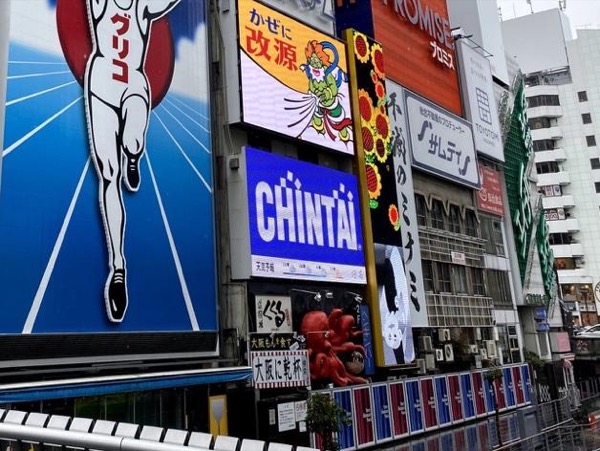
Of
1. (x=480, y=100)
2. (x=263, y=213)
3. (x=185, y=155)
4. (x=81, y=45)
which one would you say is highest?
(x=480, y=100)

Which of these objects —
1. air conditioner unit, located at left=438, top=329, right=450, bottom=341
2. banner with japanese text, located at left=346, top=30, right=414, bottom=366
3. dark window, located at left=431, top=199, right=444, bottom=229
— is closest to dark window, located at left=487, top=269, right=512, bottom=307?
dark window, located at left=431, top=199, right=444, bottom=229

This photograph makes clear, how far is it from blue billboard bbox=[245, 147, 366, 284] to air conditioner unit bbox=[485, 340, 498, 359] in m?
13.9

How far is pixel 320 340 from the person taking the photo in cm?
2653

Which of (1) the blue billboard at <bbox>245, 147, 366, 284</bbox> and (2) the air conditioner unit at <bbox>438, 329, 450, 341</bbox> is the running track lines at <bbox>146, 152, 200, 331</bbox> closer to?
(1) the blue billboard at <bbox>245, 147, 366, 284</bbox>

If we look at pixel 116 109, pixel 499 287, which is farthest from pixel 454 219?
pixel 116 109

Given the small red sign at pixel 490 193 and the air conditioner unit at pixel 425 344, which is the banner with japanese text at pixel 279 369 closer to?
the air conditioner unit at pixel 425 344

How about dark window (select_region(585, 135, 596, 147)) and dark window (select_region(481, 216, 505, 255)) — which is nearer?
dark window (select_region(481, 216, 505, 255))

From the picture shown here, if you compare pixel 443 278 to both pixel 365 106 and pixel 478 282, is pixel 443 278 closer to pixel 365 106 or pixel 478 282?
pixel 478 282

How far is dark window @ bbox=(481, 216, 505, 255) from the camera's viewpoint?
4444 cm

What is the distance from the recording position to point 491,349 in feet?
129

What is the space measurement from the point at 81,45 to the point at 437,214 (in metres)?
24.4

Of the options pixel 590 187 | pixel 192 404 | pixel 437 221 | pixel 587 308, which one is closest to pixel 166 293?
pixel 192 404

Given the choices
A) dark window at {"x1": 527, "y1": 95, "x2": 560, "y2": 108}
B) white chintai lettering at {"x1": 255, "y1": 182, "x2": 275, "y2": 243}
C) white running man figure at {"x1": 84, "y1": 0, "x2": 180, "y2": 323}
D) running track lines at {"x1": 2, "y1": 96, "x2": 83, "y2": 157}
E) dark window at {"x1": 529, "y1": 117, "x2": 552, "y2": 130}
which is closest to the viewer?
running track lines at {"x1": 2, "y1": 96, "x2": 83, "y2": 157}

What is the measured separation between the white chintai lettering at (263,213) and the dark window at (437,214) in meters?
15.3
